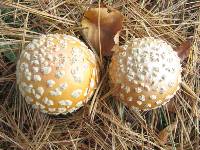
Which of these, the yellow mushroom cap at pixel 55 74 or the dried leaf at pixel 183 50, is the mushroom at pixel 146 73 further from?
the dried leaf at pixel 183 50

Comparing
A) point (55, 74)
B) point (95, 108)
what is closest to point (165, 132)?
point (95, 108)

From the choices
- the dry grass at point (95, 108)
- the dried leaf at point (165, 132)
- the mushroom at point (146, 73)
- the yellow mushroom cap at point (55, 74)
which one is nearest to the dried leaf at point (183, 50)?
the dry grass at point (95, 108)

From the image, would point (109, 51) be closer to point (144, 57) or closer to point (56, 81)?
point (144, 57)

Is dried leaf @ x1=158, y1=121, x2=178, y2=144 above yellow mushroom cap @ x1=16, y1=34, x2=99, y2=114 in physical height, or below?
below

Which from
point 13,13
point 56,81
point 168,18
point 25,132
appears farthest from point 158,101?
point 13,13

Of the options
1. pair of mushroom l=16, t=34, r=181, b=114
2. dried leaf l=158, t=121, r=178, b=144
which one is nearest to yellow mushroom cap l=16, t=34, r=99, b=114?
pair of mushroom l=16, t=34, r=181, b=114

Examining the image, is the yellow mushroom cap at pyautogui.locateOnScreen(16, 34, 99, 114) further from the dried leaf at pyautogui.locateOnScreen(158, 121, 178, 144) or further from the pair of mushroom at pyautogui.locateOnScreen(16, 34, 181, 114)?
the dried leaf at pyautogui.locateOnScreen(158, 121, 178, 144)

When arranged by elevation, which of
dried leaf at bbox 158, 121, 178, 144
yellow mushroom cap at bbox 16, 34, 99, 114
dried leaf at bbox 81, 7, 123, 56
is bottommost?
dried leaf at bbox 158, 121, 178, 144
